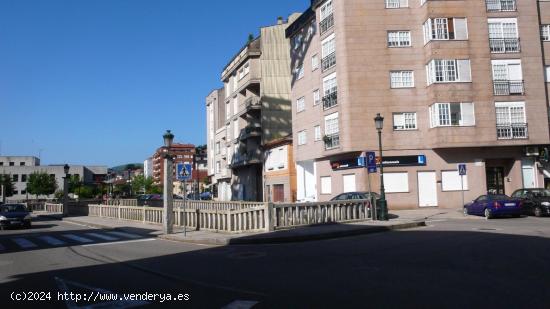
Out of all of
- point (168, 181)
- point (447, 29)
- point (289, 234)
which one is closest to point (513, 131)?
point (447, 29)

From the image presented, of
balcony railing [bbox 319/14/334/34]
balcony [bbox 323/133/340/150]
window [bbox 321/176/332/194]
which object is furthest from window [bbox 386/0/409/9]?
window [bbox 321/176/332/194]

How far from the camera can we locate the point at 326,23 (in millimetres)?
36812

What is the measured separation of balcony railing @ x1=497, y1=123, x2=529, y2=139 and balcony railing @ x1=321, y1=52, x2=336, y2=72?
12736 millimetres

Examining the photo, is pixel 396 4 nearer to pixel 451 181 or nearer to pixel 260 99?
pixel 451 181

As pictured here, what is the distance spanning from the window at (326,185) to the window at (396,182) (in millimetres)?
5793

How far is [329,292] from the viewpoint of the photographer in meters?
7.43

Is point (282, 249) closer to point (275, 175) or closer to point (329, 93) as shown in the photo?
point (329, 93)

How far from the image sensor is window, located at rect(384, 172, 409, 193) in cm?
3262

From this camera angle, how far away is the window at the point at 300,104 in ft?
138

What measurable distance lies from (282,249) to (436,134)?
71.9ft

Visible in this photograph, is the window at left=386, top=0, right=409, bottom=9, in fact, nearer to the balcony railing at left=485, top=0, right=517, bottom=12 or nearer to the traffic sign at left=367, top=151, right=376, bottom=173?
the balcony railing at left=485, top=0, right=517, bottom=12

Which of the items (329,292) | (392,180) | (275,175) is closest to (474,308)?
(329,292)

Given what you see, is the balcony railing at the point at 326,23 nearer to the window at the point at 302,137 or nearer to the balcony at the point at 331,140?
the balcony at the point at 331,140

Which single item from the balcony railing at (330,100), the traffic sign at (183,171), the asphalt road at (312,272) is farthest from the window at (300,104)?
the asphalt road at (312,272)
